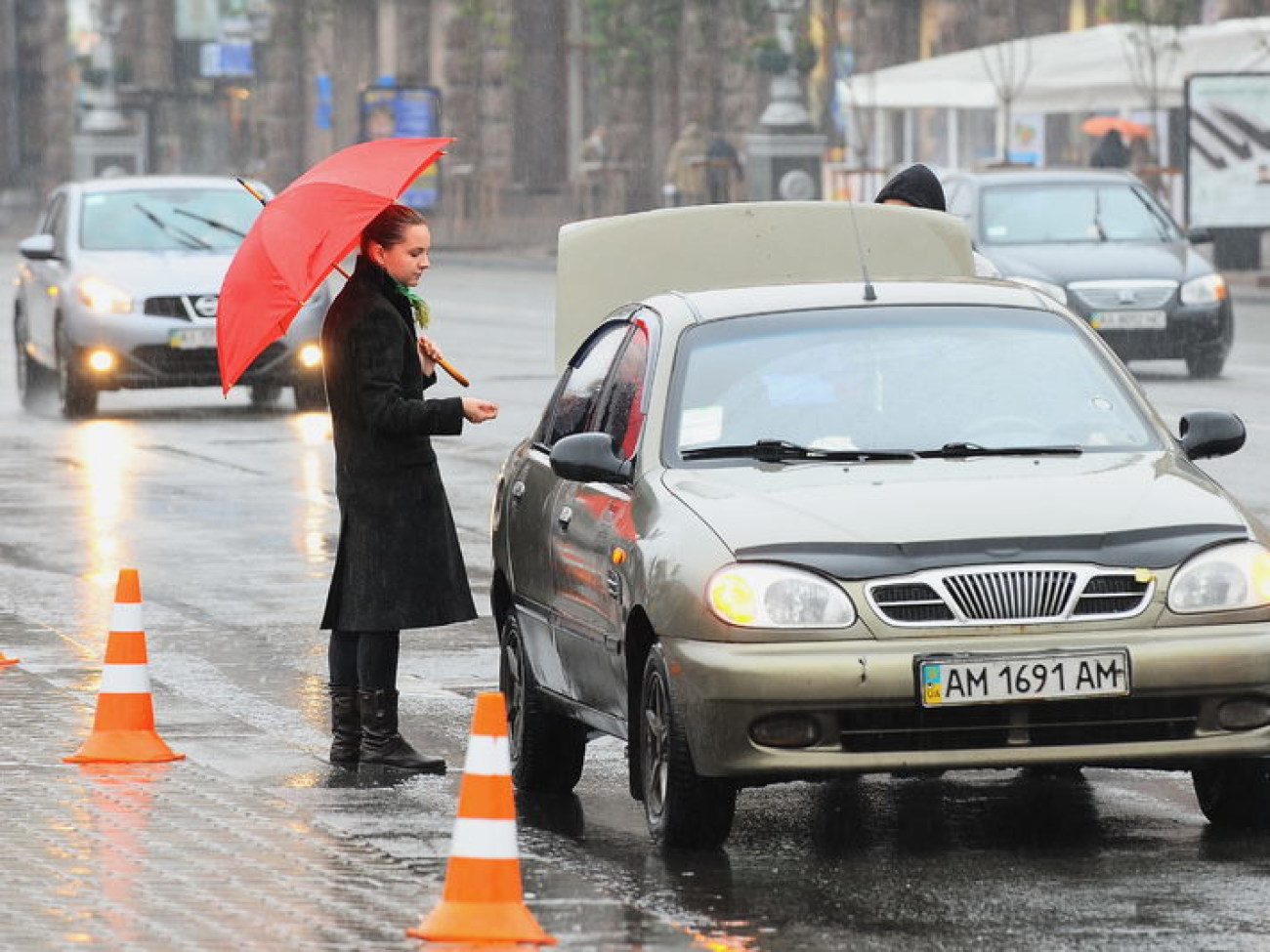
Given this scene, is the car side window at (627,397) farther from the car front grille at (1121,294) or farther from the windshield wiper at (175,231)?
the car front grille at (1121,294)

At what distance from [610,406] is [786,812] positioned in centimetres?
123

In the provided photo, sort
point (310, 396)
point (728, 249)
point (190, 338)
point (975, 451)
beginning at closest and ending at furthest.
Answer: point (975, 451)
point (728, 249)
point (190, 338)
point (310, 396)

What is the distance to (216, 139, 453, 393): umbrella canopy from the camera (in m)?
8.96

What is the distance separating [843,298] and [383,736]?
1751 mm

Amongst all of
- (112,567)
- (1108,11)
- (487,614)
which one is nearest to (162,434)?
(112,567)

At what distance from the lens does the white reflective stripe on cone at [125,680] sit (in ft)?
30.7

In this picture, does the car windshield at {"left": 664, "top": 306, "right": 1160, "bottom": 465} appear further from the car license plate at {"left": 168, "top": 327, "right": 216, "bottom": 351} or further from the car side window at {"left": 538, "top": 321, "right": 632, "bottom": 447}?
the car license plate at {"left": 168, "top": 327, "right": 216, "bottom": 351}

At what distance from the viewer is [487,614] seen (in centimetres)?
1283

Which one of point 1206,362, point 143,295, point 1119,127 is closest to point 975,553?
point 143,295

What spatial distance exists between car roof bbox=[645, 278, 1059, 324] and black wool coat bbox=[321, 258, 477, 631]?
74 centimetres

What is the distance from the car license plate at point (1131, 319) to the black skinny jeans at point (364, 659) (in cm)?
1556

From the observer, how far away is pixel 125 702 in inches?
368

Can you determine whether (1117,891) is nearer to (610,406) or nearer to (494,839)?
(494,839)

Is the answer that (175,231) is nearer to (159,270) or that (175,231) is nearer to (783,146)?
(159,270)
